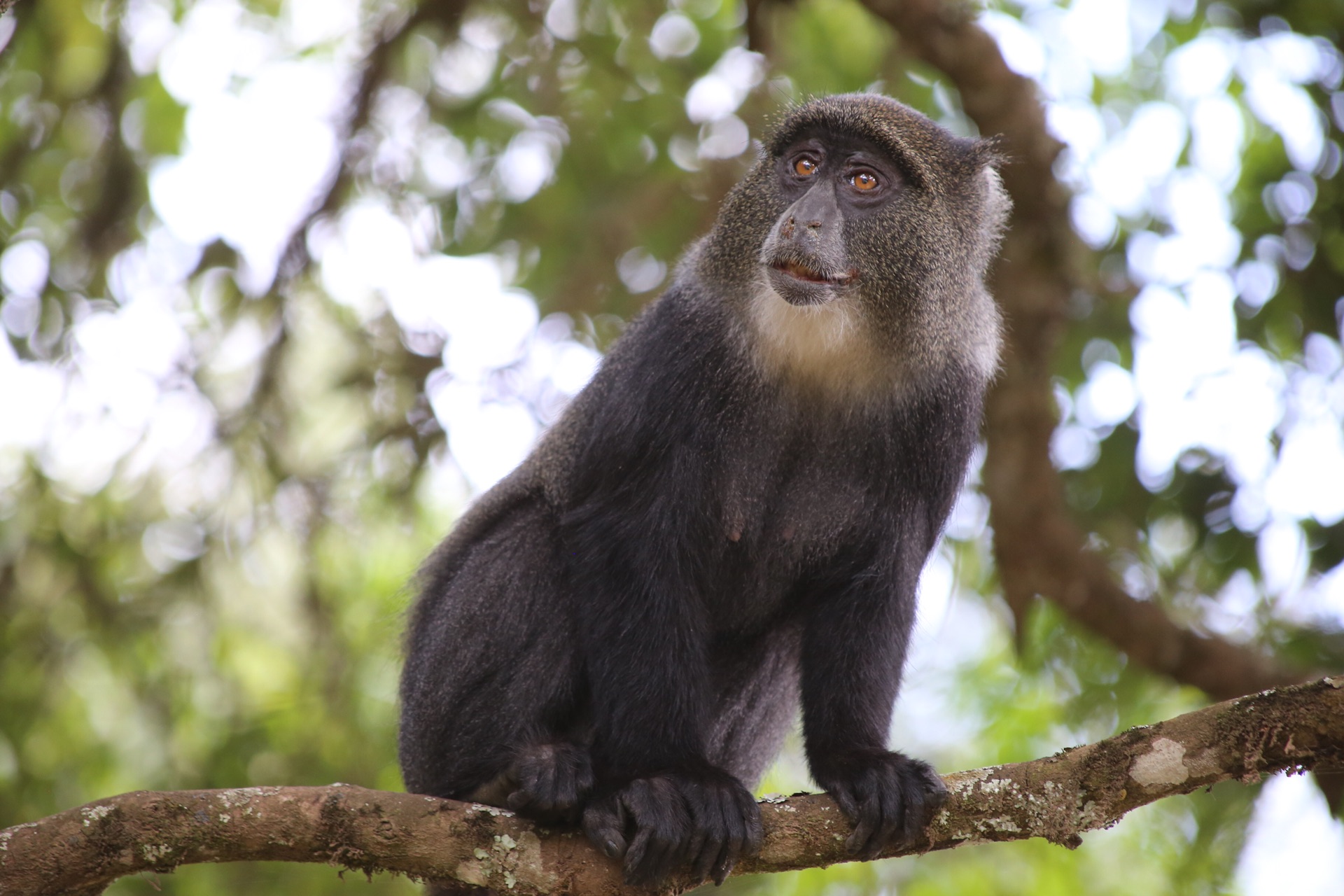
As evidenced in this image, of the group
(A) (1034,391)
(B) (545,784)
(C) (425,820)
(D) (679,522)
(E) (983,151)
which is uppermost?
(A) (1034,391)

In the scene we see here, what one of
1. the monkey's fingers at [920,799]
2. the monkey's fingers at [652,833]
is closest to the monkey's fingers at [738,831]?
the monkey's fingers at [652,833]

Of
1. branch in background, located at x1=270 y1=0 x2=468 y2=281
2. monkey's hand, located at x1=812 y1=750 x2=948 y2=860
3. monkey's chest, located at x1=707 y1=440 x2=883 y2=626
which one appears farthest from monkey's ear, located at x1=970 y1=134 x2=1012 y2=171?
branch in background, located at x1=270 y1=0 x2=468 y2=281

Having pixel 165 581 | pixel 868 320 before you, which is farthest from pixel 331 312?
pixel 868 320

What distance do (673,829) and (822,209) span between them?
2.33 metres

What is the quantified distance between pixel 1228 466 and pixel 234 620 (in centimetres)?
692

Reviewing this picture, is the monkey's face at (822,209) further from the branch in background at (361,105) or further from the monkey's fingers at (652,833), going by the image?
the branch in background at (361,105)

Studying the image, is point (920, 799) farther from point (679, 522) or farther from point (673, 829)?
point (679, 522)

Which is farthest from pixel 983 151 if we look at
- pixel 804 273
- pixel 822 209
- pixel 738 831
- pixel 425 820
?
pixel 425 820

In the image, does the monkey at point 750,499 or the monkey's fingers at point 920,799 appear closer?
the monkey's fingers at point 920,799

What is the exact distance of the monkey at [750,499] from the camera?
15.6ft

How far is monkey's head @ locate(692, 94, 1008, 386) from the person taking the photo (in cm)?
484

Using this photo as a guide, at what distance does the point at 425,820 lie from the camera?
4.01m

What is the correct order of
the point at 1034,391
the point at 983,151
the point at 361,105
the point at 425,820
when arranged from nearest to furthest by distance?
Answer: the point at 425,820, the point at 983,151, the point at 1034,391, the point at 361,105

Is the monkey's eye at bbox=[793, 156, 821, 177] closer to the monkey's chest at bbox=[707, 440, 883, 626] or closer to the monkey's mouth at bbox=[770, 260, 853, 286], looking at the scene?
the monkey's mouth at bbox=[770, 260, 853, 286]
